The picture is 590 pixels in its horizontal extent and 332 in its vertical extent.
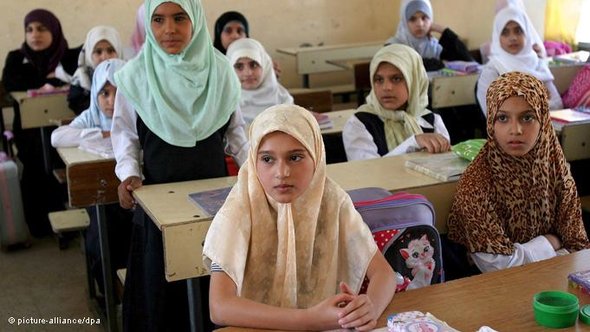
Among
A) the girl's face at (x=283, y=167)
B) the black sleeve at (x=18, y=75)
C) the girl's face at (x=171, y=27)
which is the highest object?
the girl's face at (x=171, y=27)

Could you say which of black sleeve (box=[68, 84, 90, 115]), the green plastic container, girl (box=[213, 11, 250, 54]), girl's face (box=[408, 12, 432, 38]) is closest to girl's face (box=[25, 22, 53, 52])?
black sleeve (box=[68, 84, 90, 115])

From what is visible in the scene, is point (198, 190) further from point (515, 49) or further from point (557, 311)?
point (515, 49)

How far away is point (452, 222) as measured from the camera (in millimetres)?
2414

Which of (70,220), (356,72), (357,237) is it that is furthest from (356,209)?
(356,72)

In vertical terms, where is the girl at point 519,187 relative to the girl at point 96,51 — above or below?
below

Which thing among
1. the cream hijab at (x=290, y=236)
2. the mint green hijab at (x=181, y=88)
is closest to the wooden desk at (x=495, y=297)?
the cream hijab at (x=290, y=236)

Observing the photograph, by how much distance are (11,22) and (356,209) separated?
526cm

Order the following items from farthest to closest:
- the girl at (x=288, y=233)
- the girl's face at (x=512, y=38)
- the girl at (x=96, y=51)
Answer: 1. the girl's face at (x=512, y=38)
2. the girl at (x=96, y=51)
3. the girl at (x=288, y=233)

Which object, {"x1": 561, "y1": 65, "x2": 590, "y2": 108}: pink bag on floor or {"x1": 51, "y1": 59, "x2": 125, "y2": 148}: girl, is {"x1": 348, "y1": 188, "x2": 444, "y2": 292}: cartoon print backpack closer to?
{"x1": 51, "y1": 59, "x2": 125, "y2": 148}: girl

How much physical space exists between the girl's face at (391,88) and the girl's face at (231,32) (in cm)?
250

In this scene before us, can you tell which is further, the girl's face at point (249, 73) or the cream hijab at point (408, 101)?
the girl's face at point (249, 73)

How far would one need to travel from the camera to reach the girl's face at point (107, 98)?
3770 millimetres

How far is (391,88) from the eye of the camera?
3.29 meters

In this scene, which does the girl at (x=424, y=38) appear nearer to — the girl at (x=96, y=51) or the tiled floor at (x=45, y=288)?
the girl at (x=96, y=51)
